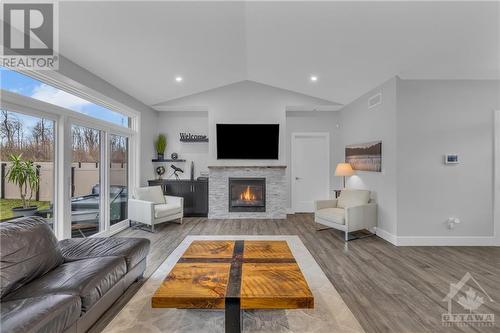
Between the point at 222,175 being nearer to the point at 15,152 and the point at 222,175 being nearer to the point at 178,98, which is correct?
the point at 178,98

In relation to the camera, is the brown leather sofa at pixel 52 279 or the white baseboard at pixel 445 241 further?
the white baseboard at pixel 445 241

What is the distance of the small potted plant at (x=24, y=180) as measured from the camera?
2650 mm

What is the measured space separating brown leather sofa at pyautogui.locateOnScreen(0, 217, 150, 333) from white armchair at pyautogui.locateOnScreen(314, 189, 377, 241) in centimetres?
331

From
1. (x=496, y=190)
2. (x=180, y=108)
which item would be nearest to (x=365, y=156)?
(x=496, y=190)

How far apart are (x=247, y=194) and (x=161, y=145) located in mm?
2568

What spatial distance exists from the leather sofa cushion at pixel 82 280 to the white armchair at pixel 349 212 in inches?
136

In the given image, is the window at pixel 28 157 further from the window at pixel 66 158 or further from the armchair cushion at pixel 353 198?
the armchair cushion at pixel 353 198

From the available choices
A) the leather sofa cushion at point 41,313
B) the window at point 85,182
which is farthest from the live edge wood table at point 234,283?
the window at point 85,182

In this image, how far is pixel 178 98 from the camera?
5832mm

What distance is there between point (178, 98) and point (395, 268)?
5.50 m

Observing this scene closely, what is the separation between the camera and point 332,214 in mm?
4379

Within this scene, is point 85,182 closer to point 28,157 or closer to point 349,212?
point 28,157

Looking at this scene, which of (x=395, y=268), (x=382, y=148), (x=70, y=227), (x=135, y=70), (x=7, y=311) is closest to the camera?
(x=7, y=311)

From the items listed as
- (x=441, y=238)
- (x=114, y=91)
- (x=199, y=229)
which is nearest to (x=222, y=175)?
(x=199, y=229)
